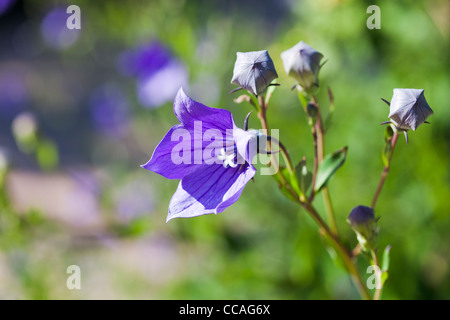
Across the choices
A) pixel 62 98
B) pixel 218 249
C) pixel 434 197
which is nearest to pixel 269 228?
pixel 218 249

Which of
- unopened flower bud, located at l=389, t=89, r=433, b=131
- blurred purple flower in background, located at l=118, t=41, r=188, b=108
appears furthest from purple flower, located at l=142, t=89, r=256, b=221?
blurred purple flower in background, located at l=118, t=41, r=188, b=108

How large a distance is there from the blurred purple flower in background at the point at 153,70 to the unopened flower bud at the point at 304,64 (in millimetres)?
2192

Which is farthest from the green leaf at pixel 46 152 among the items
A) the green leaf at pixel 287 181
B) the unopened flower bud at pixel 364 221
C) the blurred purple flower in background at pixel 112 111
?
the blurred purple flower in background at pixel 112 111

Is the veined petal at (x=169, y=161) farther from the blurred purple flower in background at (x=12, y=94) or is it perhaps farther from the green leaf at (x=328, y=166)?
the blurred purple flower in background at (x=12, y=94)

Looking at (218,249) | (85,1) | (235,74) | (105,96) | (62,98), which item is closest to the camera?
(235,74)

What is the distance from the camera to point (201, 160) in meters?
1.13

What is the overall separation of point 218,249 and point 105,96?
2.27 metres

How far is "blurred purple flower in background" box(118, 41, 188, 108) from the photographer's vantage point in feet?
10.8

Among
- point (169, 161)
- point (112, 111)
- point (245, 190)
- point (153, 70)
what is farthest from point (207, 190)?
point (112, 111)

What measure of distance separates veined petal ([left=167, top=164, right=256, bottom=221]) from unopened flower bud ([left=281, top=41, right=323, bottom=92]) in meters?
0.23

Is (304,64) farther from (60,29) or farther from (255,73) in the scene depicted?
(60,29)

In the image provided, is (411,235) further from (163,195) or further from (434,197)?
(163,195)

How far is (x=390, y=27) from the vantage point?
2613mm

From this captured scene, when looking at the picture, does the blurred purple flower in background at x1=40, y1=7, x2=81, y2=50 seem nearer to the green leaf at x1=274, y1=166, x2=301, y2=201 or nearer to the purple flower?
the purple flower
